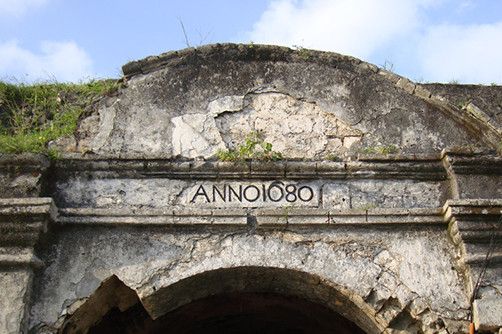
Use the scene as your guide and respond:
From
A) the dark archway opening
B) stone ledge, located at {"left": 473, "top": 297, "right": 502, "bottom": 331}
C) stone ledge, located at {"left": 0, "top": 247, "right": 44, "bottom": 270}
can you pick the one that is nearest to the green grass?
stone ledge, located at {"left": 0, "top": 247, "right": 44, "bottom": 270}

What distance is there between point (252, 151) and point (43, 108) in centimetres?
165

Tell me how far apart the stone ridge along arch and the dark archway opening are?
632 mm

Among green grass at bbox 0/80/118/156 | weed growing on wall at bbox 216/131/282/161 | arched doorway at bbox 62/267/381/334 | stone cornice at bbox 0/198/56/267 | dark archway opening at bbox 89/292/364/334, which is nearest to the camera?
stone cornice at bbox 0/198/56/267

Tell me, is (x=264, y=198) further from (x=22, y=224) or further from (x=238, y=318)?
(x=238, y=318)

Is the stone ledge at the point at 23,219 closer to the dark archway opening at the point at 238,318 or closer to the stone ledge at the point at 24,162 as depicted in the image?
the stone ledge at the point at 24,162

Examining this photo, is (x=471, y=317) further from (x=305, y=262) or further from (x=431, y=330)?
(x=305, y=262)

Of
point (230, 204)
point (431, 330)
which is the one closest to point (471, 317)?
point (431, 330)

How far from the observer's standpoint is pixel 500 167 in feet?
19.3

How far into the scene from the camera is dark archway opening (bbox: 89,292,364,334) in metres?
6.84

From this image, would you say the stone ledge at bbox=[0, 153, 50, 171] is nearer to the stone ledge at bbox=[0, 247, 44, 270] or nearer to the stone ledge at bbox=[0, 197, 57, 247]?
the stone ledge at bbox=[0, 197, 57, 247]

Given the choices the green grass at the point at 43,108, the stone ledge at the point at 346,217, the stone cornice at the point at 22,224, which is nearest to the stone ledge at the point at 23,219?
the stone cornice at the point at 22,224

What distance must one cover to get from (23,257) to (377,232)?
2.32 m

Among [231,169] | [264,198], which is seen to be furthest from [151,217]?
[264,198]

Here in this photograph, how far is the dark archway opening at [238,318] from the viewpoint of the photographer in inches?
269
